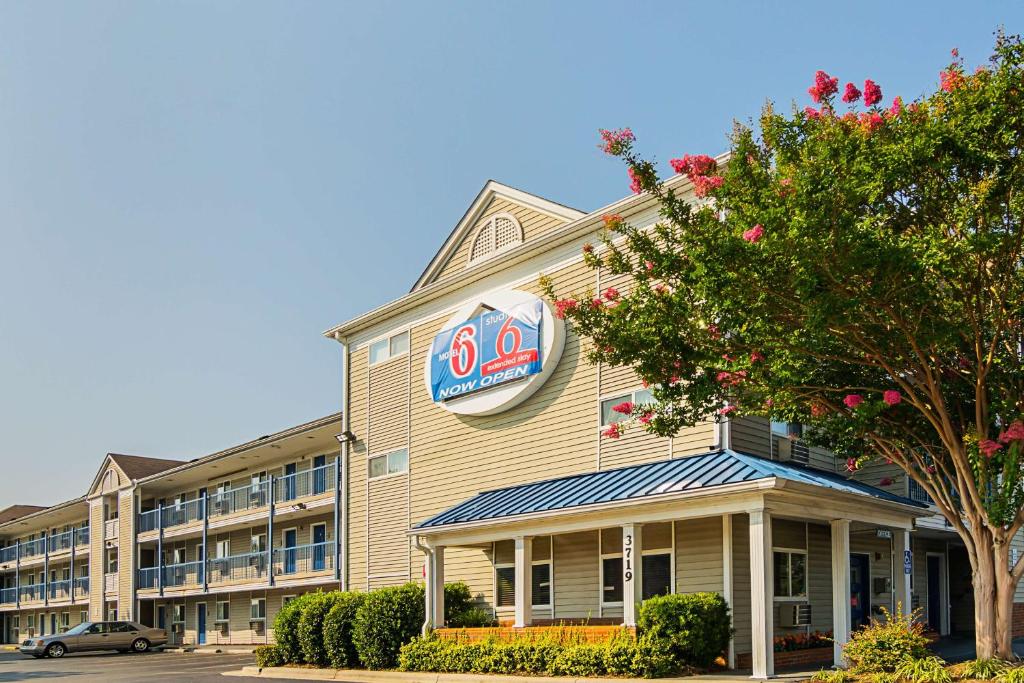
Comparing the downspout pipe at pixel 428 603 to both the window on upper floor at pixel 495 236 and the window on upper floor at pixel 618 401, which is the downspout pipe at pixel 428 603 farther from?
the window on upper floor at pixel 495 236

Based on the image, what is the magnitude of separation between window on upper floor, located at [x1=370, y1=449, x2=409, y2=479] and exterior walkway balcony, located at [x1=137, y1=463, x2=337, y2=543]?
463 centimetres

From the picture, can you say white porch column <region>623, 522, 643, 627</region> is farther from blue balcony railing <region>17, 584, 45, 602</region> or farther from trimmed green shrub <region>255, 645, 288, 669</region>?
blue balcony railing <region>17, 584, 45, 602</region>

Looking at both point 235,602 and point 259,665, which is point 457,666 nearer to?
point 259,665

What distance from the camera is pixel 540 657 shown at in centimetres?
1952

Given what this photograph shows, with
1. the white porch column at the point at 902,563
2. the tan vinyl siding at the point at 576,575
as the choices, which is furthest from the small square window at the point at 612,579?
the white porch column at the point at 902,563

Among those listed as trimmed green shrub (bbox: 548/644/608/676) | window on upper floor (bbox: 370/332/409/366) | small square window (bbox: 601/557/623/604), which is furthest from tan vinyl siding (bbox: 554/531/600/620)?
window on upper floor (bbox: 370/332/409/366)

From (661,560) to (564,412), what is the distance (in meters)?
4.27

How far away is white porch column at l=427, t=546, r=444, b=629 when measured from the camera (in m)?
23.0

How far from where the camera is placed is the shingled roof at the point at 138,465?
5075cm

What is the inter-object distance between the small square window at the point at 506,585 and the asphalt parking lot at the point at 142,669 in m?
5.93

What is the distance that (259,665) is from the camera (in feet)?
87.0

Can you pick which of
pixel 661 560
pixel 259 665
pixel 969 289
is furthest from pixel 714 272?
pixel 259 665

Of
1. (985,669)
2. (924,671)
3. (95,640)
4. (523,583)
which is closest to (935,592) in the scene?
(523,583)

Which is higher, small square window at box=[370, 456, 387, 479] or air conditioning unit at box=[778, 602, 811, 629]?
small square window at box=[370, 456, 387, 479]
